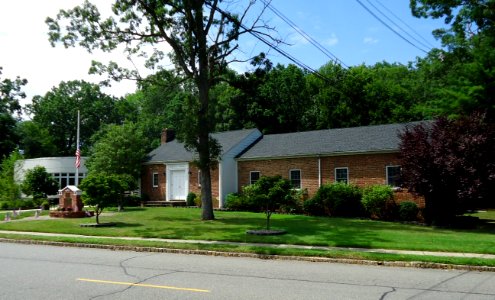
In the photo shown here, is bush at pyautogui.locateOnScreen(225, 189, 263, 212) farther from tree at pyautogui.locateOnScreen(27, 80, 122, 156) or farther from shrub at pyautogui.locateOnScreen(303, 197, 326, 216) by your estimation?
tree at pyautogui.locateOnScreen(27, 80, 122, 156)

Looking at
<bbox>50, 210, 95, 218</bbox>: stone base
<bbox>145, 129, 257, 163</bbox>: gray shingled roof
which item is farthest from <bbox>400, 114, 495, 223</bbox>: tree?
<bbox>50, 210, 95, 218</bbox>: stone base

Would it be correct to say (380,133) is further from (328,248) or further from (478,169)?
(328,248)

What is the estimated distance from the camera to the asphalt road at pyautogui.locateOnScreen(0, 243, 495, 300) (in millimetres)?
7867

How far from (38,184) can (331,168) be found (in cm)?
2663

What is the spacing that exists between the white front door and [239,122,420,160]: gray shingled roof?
5.45 metres

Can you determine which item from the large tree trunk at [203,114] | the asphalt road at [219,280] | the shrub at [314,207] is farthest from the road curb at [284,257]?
the shrub at [314,207]

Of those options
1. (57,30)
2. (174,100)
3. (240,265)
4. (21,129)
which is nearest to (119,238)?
(240,265)

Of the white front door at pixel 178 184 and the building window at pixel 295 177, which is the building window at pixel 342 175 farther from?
the white front door at pixel 178 184

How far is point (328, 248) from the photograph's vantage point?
1369 cm

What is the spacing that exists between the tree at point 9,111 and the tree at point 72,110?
960 centimetres

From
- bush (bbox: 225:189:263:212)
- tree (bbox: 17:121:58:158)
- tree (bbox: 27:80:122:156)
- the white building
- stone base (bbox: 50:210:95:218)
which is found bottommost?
stone base (bbox: 50:210:95:218)

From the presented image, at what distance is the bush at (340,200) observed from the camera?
25438mm

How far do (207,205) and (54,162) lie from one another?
108ft

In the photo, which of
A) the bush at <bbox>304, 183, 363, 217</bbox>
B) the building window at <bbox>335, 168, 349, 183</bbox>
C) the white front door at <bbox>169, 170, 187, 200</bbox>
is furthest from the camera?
the white front door at <bbox>169, 170, 187, 200</bbox>
